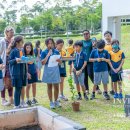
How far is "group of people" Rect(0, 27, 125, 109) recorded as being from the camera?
5688mm

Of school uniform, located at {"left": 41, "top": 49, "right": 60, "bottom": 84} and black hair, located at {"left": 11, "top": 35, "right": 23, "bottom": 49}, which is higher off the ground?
black hair, located at {"left": 11, "top": 35, "right": 23, "bottom": 49}

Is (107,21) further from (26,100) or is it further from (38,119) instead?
(38,119)

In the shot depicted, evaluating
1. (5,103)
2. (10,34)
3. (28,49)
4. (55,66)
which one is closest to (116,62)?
(55,66)

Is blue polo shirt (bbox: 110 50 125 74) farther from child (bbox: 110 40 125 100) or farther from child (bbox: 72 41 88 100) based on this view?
child (bbox: 72 41 88 100)

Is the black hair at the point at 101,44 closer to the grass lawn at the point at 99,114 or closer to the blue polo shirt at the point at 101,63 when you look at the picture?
the blue polo shirt at the point at 101,63

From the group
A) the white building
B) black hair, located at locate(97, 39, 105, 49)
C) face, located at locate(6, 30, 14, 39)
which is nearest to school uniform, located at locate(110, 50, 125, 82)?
black hair, located at locate(97, 39, 105, 49)

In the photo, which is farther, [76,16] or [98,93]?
[76,16]

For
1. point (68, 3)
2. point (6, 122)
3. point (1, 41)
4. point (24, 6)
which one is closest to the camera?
point (6, 122)

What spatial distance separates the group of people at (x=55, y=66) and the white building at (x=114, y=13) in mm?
4386

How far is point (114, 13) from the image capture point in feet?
37.8

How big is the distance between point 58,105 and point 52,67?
781 mm

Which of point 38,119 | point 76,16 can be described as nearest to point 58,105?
point 38,119

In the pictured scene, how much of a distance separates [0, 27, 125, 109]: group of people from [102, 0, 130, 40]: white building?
4.39m

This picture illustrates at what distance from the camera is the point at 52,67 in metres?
5.84
